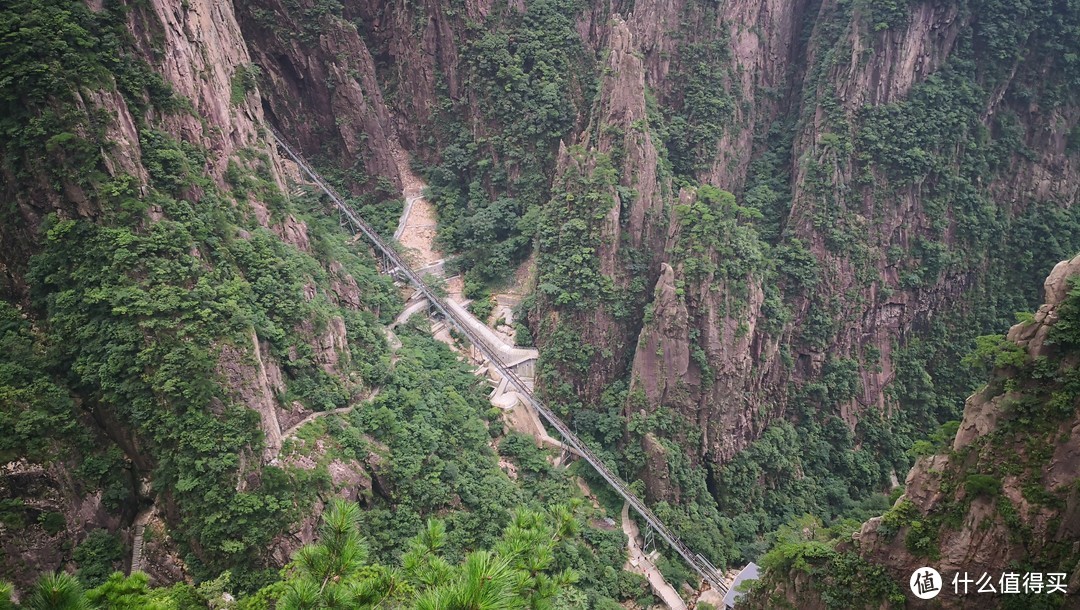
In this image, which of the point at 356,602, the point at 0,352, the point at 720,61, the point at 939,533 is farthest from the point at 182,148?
the point at 720,61

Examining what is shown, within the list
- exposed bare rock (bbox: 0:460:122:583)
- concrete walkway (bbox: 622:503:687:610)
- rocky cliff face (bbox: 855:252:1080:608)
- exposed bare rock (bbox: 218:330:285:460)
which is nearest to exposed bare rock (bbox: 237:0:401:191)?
exposed bare rock (bbox: 218:330:285:460)

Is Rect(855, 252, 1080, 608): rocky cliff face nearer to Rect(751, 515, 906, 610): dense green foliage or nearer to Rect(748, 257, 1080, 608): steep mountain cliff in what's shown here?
Rect(748, 257, 1080, 608): steep mountain cliff


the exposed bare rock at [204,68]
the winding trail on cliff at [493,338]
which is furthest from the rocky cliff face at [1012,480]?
the exposed bare rock at [204,68]

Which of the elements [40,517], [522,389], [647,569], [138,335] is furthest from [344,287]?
[647,569]

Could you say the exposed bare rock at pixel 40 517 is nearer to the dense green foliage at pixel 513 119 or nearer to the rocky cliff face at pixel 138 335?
the rocky cliff face at pixel 138 335

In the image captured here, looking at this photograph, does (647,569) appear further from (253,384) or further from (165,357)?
(165,357)
